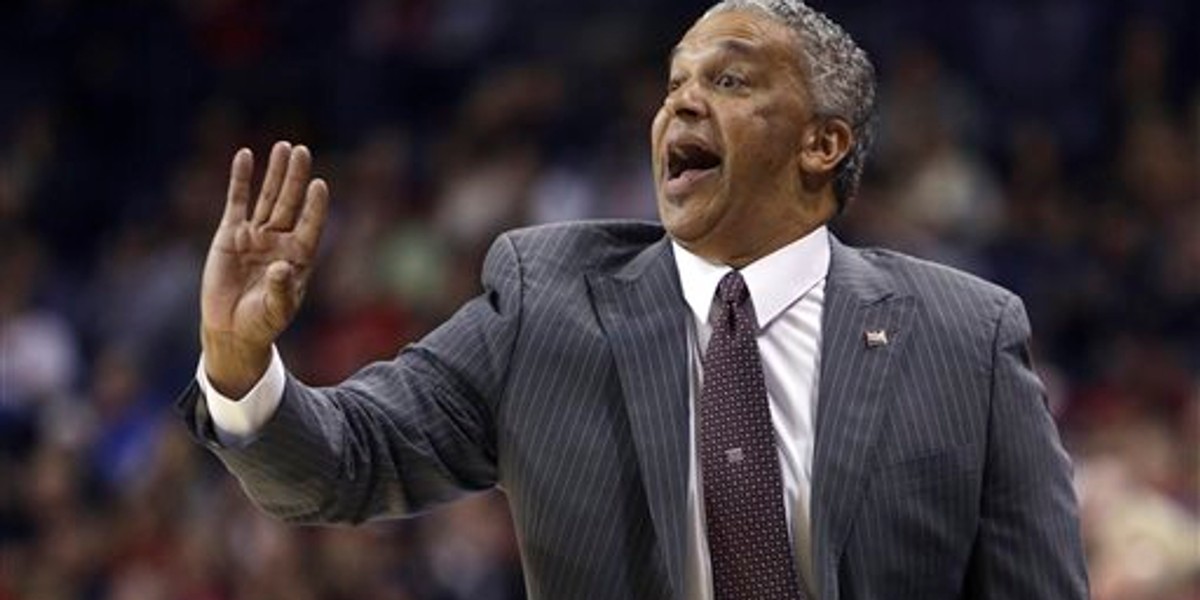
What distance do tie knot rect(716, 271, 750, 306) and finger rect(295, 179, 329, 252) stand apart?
0.58 meters

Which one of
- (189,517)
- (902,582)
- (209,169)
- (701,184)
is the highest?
(701,184)

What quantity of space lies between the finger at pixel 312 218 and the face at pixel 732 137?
1.63ft

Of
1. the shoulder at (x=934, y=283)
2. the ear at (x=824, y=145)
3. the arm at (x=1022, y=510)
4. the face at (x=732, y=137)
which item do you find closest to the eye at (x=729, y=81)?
the face at (x=732, y=137)

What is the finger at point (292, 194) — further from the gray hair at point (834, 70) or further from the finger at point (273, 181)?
the gray hair at point (834, 70)

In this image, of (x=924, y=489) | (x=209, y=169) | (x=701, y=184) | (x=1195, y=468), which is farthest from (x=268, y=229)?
(x=209, y=169)

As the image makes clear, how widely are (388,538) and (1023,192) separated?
2453mm

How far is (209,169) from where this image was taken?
9.69 m

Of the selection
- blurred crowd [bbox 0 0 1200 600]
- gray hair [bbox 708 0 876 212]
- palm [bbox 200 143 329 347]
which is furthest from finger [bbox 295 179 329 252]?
blurred crowd [bbox 0 0 1200 600]

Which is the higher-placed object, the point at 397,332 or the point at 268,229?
the point at 268,229

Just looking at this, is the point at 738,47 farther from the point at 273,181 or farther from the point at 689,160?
the point at 273,181

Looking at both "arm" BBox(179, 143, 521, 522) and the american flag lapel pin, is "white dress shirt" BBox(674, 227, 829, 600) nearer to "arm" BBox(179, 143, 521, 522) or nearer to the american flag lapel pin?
the american flag lapel pin

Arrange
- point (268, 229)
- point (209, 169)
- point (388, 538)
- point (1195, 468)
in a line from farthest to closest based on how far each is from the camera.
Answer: point (209, 169) < point (388, 538) < point (1195, 468) < point (268, 229)

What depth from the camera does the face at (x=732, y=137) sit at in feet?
11.2

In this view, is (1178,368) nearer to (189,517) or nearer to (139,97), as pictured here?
(189,517)
